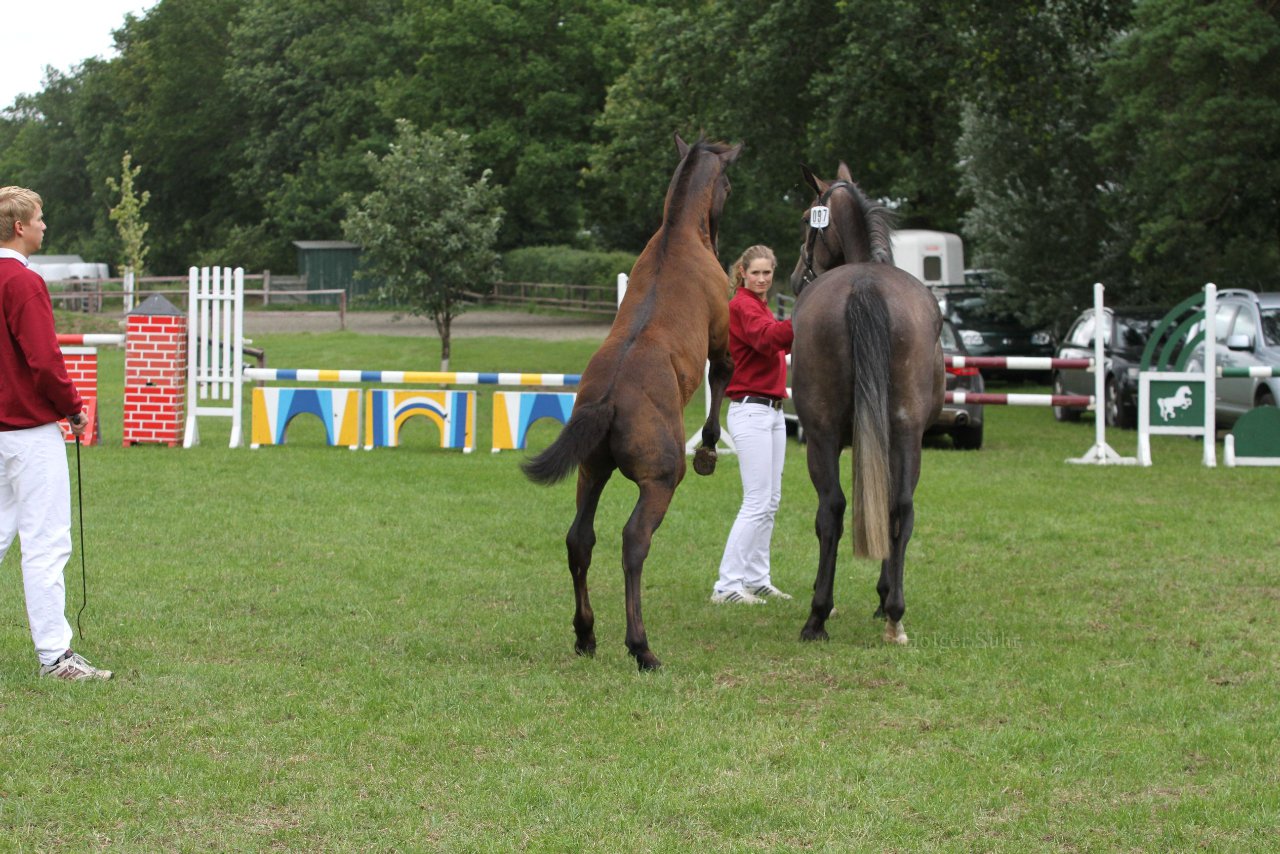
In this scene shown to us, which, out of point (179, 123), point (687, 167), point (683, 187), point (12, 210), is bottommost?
point (12, 210)

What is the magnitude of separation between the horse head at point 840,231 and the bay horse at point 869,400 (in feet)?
1.16

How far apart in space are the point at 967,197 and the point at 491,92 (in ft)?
92.9

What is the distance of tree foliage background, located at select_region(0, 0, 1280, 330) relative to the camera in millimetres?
19906

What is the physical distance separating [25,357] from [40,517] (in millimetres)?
722

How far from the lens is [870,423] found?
773 cm

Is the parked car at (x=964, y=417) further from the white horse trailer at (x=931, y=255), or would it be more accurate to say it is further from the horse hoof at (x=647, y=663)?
the white horse trailer at (x=931, y=255)

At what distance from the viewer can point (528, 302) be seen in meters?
56.1

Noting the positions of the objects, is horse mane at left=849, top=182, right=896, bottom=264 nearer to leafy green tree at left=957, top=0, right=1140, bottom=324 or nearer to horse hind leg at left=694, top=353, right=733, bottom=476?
horse hind leg at left=694, top=353, right=733, bottom=476

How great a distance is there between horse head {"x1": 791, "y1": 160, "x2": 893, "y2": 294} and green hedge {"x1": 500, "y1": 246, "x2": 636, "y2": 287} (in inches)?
1674

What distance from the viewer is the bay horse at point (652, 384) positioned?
7.01m

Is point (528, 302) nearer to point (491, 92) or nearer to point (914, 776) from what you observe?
point (491, 92)

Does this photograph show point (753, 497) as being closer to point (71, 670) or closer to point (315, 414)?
point (71, 670)

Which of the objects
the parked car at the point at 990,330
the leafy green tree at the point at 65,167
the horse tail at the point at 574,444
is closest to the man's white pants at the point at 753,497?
the horse tail at the point at 574,444

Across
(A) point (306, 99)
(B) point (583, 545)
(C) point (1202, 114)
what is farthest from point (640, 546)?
(A) point (306, 99)
